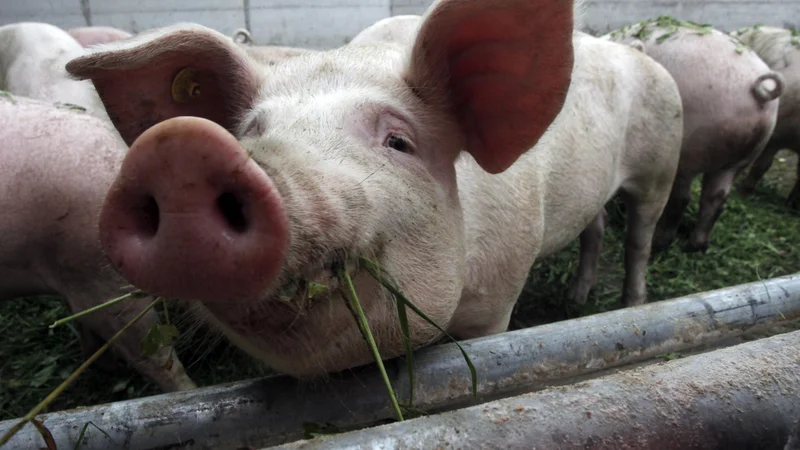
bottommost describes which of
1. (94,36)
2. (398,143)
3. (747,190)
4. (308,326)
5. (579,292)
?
(747,190)

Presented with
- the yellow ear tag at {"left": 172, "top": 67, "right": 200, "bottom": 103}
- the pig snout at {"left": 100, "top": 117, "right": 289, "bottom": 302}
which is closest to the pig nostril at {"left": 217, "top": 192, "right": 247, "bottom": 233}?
the pig snout at {"left": 100, "top": 117, "right": 289, "bottom": 302}

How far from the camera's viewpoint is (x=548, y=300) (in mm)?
4547

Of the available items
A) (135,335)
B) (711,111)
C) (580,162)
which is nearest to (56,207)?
(135,335)

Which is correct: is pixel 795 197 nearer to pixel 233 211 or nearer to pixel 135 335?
pixel 135 335

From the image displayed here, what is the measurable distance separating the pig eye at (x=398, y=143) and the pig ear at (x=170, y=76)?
509 mm

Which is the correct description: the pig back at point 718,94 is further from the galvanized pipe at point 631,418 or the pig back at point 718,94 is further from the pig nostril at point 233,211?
the pig nostril at point 233,211

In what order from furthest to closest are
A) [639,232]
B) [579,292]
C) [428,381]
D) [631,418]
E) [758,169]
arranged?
[758,169]
[579,292]
[639,232]
[428,381]
[631,418]

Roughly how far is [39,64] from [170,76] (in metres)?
4.08

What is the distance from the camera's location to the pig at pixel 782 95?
6.25 m

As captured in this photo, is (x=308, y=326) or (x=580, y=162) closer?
(x=308, y=326)

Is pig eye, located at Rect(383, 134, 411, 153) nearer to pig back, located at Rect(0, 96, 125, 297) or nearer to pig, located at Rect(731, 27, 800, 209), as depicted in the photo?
pig back, located at Rect(0, 96, 125, 297)

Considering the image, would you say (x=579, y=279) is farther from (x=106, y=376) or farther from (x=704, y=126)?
(x=106, y=376)

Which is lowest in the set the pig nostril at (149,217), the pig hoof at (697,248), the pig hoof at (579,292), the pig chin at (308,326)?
the pig hoof at (697,248)

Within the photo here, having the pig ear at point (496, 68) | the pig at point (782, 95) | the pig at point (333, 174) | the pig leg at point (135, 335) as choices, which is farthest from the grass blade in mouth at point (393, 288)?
the pig at point (782, 95)
